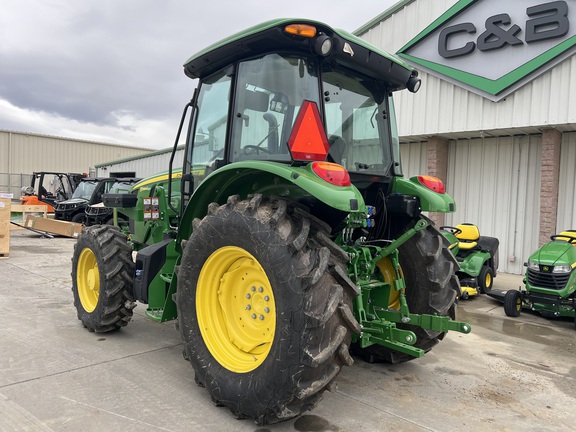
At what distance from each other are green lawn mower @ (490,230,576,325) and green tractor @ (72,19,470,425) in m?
2.95

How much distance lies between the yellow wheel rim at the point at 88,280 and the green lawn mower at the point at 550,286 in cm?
525

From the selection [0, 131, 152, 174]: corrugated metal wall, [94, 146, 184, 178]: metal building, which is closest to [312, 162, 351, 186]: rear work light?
[94, 146, 184, 178]: metal building

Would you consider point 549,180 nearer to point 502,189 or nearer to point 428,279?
point 502,189

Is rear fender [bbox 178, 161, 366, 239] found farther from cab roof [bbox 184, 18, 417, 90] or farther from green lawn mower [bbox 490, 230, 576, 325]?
green lawn mower [bbox 490, 230, 576, 325]

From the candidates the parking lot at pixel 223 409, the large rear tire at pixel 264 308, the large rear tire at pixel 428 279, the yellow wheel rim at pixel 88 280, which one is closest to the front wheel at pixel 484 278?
the parking lot at pixel 223 409

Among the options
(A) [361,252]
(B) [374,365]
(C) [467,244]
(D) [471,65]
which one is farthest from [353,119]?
(D) [471,65]

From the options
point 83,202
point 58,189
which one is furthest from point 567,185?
point 58,189

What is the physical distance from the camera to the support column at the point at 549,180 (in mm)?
8633

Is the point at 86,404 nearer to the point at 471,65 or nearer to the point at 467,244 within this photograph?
the point at 467,244

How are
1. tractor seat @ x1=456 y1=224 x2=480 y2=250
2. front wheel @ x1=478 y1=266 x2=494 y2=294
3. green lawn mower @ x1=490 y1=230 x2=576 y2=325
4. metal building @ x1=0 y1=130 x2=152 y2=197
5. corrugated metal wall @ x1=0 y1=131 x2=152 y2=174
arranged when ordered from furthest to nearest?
corrugated metal wall @ x1=0 y1=131 x2=152 y2=174 < metal building @ x1=0 y1=130 x2=152 y2=197 < tractor seat @ x1=456 y1=224 x2=480 y2=250 < front wheel @ x1=478 y1=266 x2=494 y2=294 < green lawn mower @ x1=490 y1=230 x2=576 y2=325

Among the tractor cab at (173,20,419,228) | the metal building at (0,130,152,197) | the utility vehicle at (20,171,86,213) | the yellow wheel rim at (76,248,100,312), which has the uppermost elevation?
the metal building at (0,130,152,197)

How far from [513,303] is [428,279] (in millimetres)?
3166

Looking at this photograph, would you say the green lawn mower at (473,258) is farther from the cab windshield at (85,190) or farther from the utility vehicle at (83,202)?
the cab windshield at (85,190)

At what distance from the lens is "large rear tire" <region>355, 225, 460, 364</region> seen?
12.4 ft
